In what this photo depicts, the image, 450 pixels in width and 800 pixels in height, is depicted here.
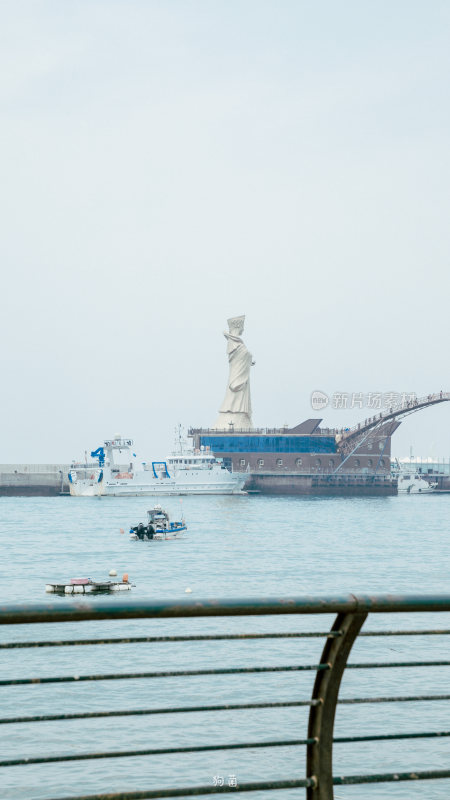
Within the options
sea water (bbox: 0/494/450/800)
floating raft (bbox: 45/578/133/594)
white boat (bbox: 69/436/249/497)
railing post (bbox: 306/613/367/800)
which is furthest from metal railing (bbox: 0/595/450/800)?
white boat (bbox: 69/436/249/497)

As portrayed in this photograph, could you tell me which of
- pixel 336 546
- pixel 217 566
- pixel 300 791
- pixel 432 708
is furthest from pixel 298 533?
pixel 300 791

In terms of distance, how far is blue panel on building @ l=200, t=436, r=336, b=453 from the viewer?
426 ft

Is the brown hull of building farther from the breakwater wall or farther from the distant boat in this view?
the distant boat

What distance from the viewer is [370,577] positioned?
45438 millimetres

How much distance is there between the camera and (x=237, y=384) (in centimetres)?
13125

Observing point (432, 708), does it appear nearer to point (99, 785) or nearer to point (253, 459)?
point (99, 785)

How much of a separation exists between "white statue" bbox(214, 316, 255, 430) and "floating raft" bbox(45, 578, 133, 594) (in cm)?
9289

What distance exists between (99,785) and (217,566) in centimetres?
3316

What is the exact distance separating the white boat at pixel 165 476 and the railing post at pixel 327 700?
118 m

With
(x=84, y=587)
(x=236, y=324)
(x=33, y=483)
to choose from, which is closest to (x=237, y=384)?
(x=236, y=324)

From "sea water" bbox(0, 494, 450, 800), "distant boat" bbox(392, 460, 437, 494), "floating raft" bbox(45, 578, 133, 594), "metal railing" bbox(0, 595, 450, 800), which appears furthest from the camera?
"distant boat" bbox(392, 460, 437, 494)

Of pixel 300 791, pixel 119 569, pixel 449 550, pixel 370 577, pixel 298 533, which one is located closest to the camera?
pixel 300 791

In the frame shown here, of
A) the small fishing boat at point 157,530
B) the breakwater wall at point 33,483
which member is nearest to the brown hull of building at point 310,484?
the breakwater wall at point 33,483

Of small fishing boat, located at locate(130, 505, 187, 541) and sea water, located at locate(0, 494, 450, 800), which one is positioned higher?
small fishing boat, located at locate(130, 505, 187, 541)
